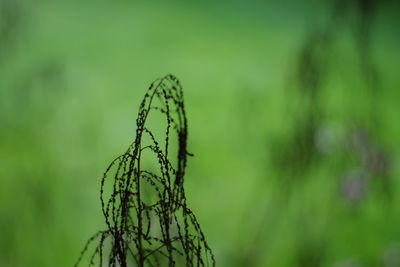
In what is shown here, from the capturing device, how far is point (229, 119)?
5.80ft

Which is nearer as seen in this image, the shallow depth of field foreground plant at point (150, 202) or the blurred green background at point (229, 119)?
the shallow depth of field foreground plant at point (150, 202)

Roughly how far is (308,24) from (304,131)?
0.38m

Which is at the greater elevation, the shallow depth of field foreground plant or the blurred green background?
the blurred green background

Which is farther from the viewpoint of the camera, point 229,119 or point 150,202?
point 229,119

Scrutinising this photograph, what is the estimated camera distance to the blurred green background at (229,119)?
1585 millimetres

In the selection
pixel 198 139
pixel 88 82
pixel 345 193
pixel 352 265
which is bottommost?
pixel 352 265

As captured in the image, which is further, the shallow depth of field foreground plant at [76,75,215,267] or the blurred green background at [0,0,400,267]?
the blurred green background at [0,0,400,267]

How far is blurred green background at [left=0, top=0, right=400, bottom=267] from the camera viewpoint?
1.58 metres

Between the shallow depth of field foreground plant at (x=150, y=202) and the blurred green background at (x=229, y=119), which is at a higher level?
the blurred green background at (x=229, y=119)

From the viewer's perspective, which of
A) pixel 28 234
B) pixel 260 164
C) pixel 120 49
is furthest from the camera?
pixel 260 164

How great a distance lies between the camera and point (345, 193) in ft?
6.11

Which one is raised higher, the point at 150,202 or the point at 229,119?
the point at 229,119

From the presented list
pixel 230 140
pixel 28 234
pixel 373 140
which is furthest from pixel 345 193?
pixel 28 234

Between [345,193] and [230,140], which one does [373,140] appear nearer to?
[345,193]
